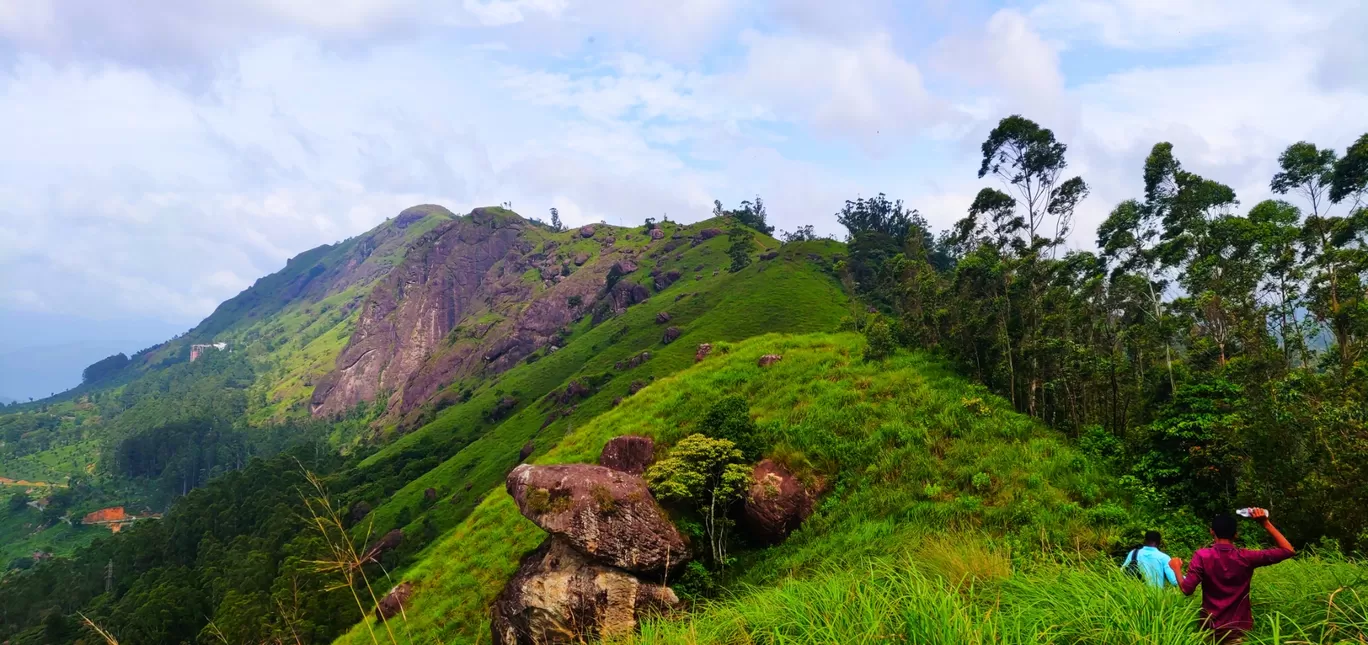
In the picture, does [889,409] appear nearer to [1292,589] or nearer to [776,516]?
[776,516]

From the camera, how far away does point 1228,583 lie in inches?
230

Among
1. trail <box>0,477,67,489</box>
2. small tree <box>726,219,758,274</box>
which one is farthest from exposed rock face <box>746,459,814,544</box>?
trail <box>0,477,67,489</box>

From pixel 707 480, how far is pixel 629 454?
3.97 metres

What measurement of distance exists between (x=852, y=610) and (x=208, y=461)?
203 meters

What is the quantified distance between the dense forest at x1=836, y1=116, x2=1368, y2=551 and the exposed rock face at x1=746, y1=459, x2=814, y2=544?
7475 mm

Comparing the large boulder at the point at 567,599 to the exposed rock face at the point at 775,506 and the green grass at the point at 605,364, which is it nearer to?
the exposed rock face at the point at 775,506

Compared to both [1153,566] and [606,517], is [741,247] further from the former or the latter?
[1153,566]

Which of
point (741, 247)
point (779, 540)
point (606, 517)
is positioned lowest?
point (779, 540)

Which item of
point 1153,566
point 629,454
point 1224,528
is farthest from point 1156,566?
point 629,454

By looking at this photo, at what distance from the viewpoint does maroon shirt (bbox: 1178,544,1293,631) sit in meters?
5.74

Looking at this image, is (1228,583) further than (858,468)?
No

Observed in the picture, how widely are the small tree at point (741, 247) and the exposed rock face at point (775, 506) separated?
101 metres

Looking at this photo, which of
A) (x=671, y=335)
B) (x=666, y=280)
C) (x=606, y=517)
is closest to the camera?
(x=606, y=517)

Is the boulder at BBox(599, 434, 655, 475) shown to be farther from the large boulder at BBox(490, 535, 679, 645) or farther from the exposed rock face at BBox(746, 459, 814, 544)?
the exposed rock face at BBox(746, 459, 814, 544)
